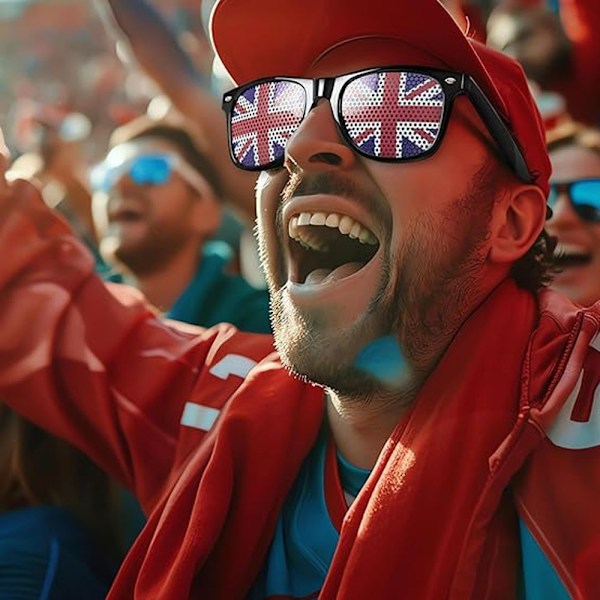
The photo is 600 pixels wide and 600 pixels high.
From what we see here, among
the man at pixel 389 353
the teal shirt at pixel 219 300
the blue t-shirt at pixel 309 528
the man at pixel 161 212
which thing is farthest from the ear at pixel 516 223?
the man at pixel 161 212

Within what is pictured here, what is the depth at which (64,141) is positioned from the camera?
3.63 meters

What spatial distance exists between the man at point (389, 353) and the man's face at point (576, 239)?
483 mm

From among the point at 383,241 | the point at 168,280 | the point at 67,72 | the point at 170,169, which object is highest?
the point at 383,241

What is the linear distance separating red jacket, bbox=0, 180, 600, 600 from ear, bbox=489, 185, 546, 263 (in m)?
0.06

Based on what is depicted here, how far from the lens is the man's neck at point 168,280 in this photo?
286cm

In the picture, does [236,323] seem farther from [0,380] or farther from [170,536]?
[170,536]

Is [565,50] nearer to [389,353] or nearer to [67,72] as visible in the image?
[389,353]

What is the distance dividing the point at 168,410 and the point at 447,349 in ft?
1.72

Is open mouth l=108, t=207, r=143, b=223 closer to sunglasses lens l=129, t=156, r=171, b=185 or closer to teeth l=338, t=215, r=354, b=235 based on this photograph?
sunglasses lens l=129, t=156, r=171, b=185

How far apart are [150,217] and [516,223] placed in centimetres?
154

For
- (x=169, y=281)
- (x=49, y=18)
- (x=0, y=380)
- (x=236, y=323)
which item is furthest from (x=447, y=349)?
(x=49, y=18)

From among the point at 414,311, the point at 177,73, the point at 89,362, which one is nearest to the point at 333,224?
the point at 414,311

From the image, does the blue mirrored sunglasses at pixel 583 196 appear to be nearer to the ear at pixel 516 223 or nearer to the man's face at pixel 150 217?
the ear at pixel 516 223

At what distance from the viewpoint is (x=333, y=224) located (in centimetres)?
139
